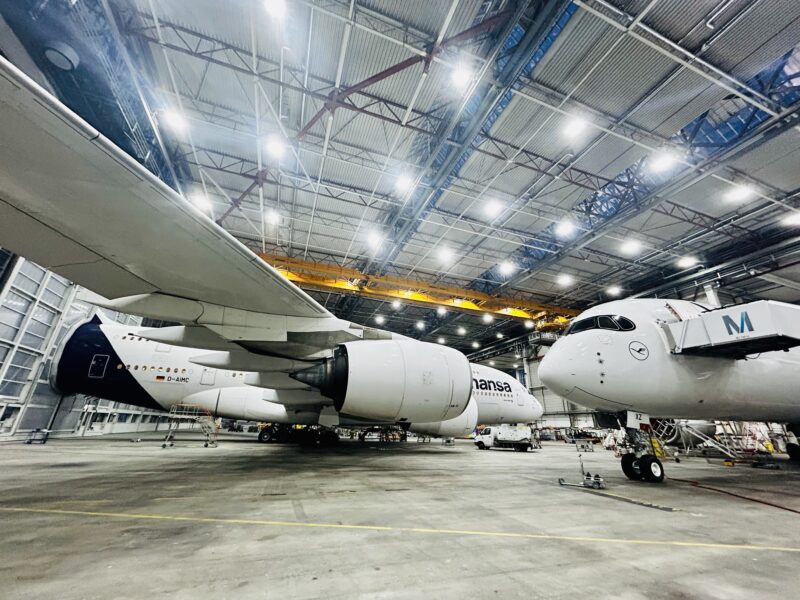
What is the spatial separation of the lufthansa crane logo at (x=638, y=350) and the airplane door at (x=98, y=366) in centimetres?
1353

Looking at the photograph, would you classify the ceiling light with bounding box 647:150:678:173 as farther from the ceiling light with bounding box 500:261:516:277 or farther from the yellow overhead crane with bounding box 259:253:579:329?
the yellow overhead crane with bounding box 259:253:579:329

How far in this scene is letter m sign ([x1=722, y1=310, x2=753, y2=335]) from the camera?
15.3ft

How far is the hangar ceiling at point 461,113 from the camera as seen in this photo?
6188mm

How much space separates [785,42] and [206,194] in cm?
1554

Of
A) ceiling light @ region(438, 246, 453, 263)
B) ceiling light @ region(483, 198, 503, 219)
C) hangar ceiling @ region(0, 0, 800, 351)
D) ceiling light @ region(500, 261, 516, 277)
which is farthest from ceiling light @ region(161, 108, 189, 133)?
ceiling light @ region(500, 261, 516, 277)

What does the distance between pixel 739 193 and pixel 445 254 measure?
10.1m

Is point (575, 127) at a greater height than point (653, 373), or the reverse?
point (575, 127)

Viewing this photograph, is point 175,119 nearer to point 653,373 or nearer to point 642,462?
point 653,373

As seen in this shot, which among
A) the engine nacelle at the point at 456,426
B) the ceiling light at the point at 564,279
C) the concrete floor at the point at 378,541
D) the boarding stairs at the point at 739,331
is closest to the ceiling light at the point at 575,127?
the boarding stairs at the point at 739,331

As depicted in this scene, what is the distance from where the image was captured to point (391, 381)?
5027 millimetres

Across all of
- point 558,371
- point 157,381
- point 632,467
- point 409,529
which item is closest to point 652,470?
point 632,467

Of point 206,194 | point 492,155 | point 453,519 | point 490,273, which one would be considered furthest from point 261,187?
point 490,273

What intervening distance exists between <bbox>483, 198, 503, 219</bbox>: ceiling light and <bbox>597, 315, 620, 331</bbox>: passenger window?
22.1 ft

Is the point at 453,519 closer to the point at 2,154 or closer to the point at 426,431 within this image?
the point at 2,154
